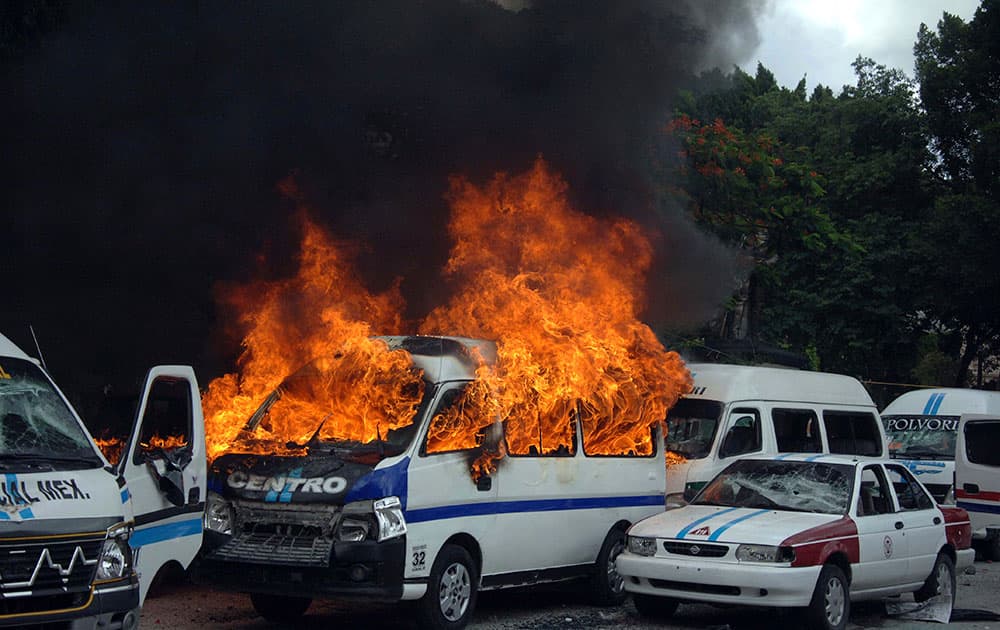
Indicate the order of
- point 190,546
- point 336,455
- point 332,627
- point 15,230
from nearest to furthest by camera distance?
point 190,546, point 336,455, point 332,627, point 15,230

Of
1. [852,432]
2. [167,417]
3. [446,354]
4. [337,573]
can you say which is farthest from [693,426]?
[167,417]

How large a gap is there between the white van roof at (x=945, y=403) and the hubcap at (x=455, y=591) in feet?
35.7

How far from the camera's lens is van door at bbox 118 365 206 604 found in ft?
24.7

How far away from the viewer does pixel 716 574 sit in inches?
358

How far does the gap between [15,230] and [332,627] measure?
5.25m

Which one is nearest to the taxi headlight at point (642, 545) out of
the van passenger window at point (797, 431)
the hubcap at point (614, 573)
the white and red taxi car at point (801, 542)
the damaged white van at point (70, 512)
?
the white and red taxi car at point (801, 542)

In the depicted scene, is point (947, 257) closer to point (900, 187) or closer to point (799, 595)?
point (900, 187)

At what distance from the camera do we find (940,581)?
1076 cm

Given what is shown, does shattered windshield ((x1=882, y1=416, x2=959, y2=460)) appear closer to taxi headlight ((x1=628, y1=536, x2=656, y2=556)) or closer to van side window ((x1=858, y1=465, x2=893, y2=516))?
van side window ((x1=858, y1=465, x2=893, y2=516))

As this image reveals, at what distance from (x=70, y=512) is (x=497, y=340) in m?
5.01

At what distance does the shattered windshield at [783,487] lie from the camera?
10.0m

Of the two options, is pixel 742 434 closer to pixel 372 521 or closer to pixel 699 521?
pixel 699 521

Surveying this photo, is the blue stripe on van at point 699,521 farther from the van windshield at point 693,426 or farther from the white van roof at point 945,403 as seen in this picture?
the white van roof at point 945,403

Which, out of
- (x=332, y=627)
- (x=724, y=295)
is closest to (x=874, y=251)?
(x=724, y=295)
